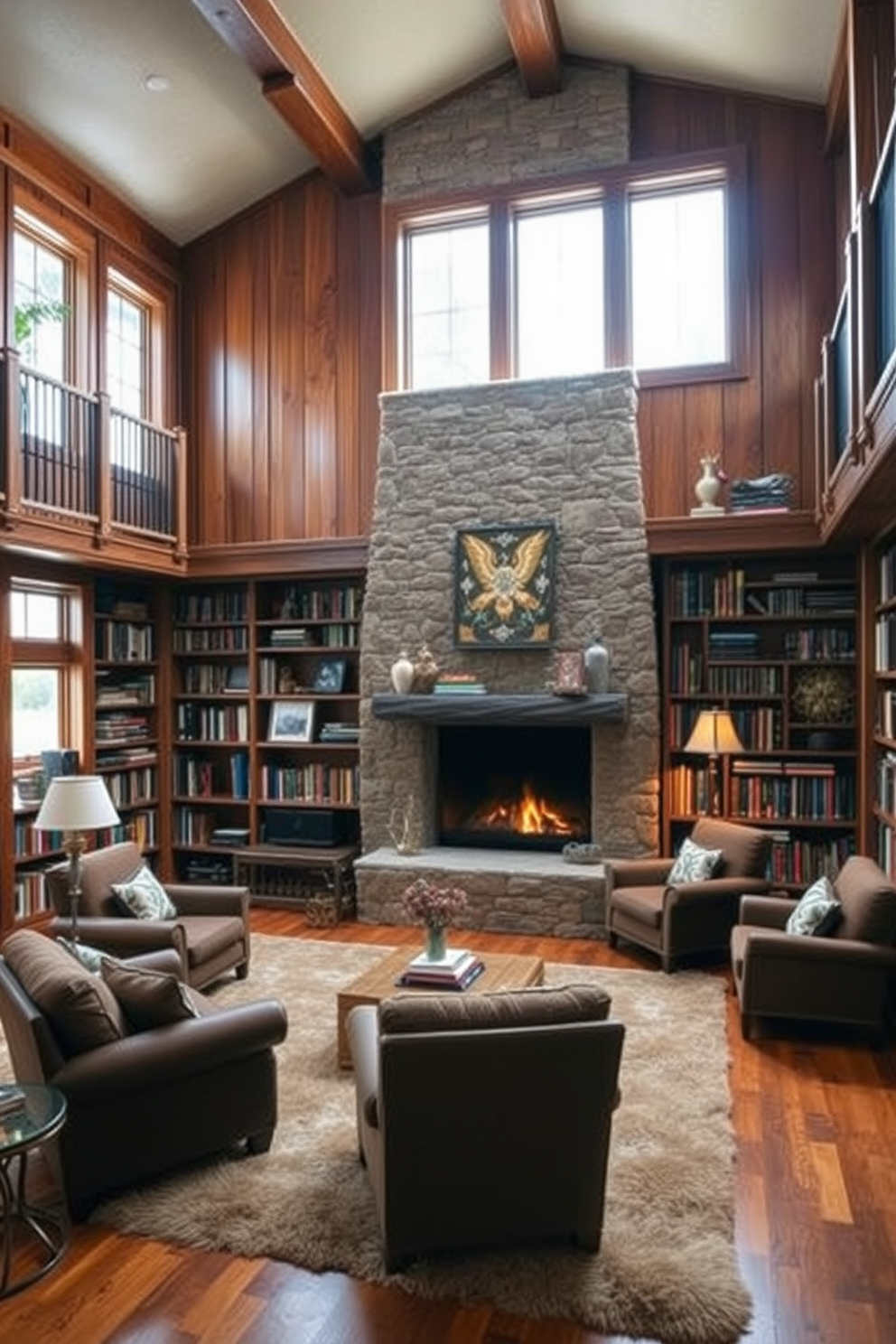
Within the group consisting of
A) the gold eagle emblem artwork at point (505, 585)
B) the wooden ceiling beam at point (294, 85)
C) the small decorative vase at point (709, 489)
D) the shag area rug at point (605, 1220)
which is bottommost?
the shag area rug at point (605, 1220)

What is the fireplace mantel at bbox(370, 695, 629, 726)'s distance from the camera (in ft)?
19.2

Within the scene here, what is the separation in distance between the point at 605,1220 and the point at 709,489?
14.9ft

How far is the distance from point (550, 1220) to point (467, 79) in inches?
281

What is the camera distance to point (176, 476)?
22.7ft

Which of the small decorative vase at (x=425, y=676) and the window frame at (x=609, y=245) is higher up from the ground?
the window frame at (x=609, y=245)

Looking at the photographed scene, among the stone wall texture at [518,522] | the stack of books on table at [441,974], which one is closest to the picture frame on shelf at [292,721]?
the stone wall texture at [518,522]

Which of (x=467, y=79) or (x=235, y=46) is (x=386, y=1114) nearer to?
(x=235, y=46)

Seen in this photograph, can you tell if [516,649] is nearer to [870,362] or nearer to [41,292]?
[870,362]

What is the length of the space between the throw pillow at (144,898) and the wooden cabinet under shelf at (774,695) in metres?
3.30

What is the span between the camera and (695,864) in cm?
521

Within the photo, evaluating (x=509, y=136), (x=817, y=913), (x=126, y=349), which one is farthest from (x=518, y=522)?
(x=126, y=349)

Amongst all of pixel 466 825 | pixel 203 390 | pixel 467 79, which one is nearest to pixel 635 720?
pixel 466 825

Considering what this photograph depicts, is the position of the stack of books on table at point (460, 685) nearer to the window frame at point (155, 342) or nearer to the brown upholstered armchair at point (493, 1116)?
the window frame at point (155, 342)

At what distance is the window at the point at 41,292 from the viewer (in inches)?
227
